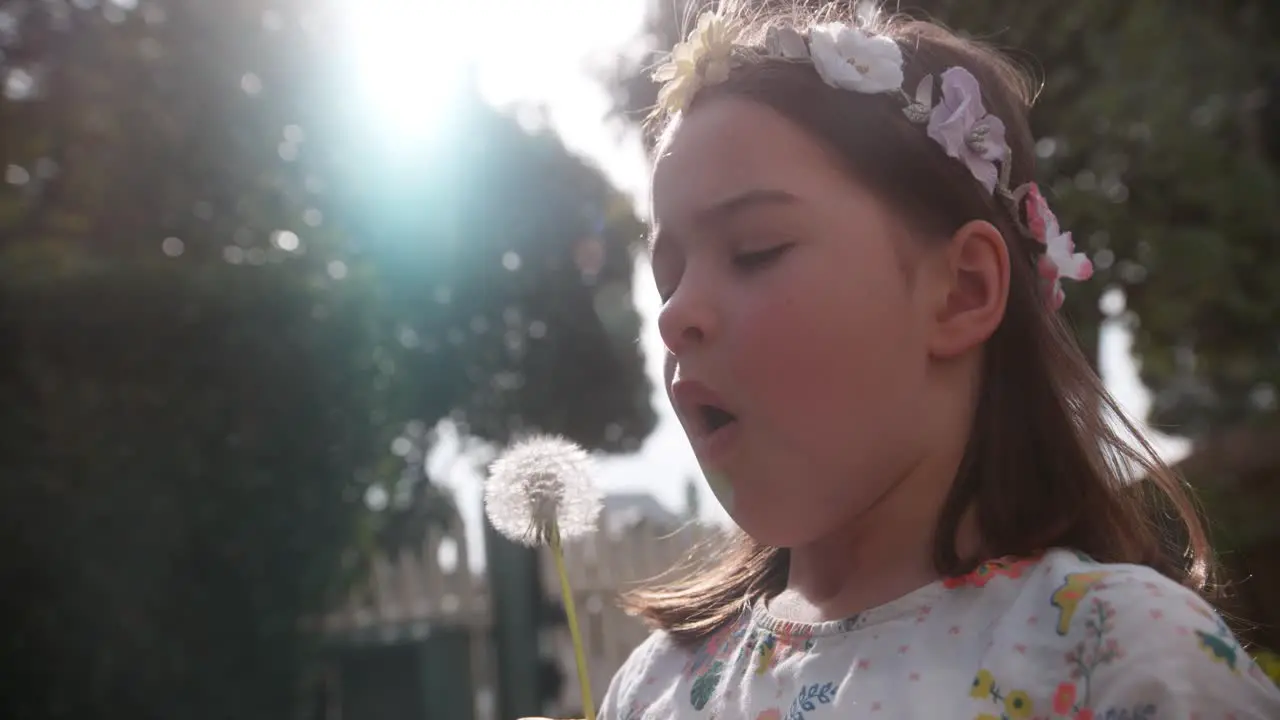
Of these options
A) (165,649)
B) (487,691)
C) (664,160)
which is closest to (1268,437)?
(487,691)

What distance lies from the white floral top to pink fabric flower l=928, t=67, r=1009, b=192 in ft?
1.45

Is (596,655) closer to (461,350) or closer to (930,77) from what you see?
(461,350)

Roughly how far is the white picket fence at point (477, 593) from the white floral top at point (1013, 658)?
401cm

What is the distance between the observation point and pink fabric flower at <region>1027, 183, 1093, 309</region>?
4.27 ft

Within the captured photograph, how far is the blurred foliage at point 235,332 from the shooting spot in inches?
178

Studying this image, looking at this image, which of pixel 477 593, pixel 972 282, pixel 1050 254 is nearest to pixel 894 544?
pixel 972 282

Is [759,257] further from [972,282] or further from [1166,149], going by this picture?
[1166,149]

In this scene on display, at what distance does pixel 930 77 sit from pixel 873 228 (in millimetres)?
250

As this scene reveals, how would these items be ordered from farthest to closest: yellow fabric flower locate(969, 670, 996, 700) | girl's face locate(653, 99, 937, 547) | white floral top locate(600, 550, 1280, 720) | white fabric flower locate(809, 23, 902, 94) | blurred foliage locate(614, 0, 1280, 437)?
blurred foliage locate(614, 0, 1280, 437), white fabric flower locate(809, 23, 902, 94), girl's face locate(653, 99, 937, 547), yellow fabric flower locate(969, 670, 996, 700), white floral top locate(600, 550, 1280, 720)

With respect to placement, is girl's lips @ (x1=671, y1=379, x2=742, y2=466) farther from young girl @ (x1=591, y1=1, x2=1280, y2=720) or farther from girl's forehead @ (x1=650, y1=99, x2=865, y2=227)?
girl's forehead @ (x1=650, y1=99, x2=865, y2=227)

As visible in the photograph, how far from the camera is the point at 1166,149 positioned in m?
5.68

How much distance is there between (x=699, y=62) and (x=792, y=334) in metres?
0.40

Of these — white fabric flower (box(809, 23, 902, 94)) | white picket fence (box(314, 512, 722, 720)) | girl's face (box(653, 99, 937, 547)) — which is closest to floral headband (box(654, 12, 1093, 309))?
white fabric flower (box(809, 23, 902, 94))

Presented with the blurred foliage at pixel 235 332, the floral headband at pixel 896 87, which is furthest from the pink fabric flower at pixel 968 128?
the blurred foliage at pixel 235 332
